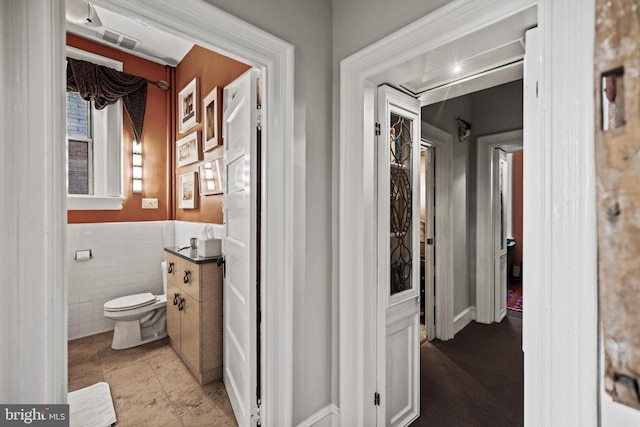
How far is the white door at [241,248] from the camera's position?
1.61 meters

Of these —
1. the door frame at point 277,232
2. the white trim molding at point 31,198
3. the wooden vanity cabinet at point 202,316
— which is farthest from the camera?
the wooden vanity cabinet at point 202,316

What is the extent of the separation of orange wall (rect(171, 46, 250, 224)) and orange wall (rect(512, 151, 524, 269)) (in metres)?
5.71

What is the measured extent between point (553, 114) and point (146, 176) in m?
3.75

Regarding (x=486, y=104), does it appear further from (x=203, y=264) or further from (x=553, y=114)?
(x=203, y=264)

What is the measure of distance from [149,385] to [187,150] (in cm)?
224

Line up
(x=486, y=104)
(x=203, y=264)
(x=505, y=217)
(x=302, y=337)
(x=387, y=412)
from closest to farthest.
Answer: (x=302, y=337), (x=387, y=412), (x=203, y=264), (x=486, y=104), (x=505, y=217)

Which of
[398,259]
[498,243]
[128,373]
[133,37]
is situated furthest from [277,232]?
[498,243]

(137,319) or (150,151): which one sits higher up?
(150,151)

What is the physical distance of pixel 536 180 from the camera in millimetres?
1053

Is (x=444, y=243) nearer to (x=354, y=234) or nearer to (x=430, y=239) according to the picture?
(x=430, y=239)

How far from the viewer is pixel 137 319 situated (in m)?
2.92

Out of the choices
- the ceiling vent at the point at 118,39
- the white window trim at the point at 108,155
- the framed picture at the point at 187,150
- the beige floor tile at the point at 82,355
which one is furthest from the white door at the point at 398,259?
the white window trim at the point at 108,155

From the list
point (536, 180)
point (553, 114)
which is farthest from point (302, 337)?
point (553, 114)

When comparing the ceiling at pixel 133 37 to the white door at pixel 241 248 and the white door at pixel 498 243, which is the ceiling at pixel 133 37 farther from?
the white door at pixel 498 243
